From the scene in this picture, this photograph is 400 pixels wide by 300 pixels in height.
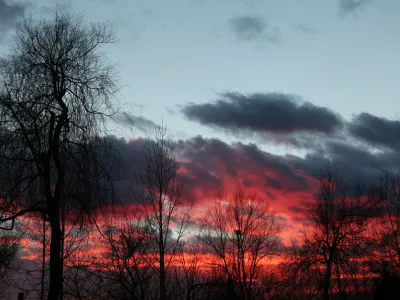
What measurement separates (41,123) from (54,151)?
2.82 feet

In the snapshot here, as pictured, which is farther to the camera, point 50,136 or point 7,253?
point 7,253

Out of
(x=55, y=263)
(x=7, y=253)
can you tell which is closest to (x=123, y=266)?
(x=55, y=263)

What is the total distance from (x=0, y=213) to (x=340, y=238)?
25.9 m

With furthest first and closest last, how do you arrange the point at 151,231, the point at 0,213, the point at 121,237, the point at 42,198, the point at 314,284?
the point at 314,284 < the point at 151,231 < the point at 121,237 < the point at 42,198 < the point at 0,213

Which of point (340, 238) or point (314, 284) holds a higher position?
point (340, 238)

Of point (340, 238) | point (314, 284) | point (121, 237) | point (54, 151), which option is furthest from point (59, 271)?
point (314, 284)

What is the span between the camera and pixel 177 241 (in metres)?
19.3

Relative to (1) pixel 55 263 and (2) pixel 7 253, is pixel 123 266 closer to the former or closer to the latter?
(1) pixel 55 263

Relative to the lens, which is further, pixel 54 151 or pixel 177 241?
pixel 177 241

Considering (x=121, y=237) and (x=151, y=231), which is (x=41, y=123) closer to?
(x=121, y=237)

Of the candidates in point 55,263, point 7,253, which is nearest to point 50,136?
point 55,263

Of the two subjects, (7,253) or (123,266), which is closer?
(123,266)

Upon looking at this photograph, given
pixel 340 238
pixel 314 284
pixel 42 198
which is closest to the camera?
pixel 42 198

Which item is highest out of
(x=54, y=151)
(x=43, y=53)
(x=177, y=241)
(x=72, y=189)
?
(x=43, y=53)
